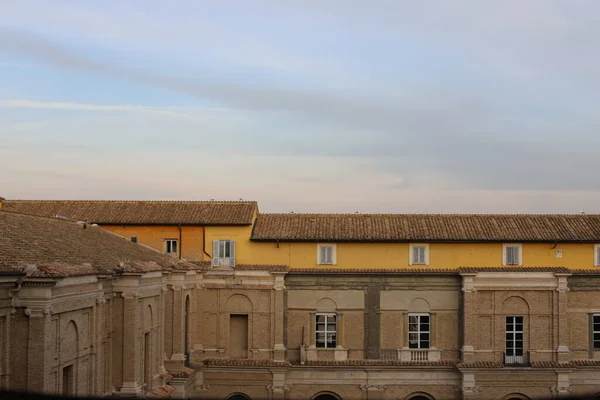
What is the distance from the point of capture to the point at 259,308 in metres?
40.8

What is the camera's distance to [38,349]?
20.2 m

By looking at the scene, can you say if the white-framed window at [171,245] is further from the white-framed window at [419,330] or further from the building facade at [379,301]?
the white-framed window at [419,330]

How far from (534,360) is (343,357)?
8.46 meters

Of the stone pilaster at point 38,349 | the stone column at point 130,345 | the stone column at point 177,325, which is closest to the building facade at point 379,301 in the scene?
the stone column at point 177,325

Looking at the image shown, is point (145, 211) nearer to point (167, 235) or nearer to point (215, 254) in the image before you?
point (167, 235)

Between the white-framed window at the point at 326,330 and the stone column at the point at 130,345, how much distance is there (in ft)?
48.3

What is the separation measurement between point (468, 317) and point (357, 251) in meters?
5.85

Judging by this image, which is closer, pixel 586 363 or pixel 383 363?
pixel 586 363

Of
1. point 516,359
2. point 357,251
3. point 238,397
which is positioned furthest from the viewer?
point 357,251

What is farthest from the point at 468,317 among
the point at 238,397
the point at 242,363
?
the point at 238,397

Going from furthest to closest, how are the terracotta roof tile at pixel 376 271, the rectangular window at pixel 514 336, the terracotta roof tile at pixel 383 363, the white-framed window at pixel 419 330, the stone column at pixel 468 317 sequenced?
the white-framed window at pixel 419 330 → the terracotta roof tile at pixel 376 271 → the rectangular window at pixel 514 336 → the terracotta roof tile at pixel 383 363 → the stone column at pixel 468 317

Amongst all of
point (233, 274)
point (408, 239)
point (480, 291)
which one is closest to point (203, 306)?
point (233, 274)

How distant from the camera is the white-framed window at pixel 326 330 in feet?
135

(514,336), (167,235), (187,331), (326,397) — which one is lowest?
(326,397)
